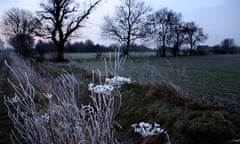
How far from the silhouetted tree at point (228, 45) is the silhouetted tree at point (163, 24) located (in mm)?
24578

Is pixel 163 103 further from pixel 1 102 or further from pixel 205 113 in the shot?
pixel 1 102

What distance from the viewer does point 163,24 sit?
47.9 meters

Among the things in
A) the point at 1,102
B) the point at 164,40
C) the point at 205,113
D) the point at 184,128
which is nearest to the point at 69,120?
the point at 184,128

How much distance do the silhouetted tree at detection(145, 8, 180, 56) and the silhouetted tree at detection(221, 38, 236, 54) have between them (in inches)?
968

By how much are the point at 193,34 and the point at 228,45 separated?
2007 cm

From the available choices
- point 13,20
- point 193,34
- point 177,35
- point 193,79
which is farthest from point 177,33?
point 193,79

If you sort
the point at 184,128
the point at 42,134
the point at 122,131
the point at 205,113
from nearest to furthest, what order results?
the point at 42,134, the point at 184,128, the point at 205,113, the point at 122,131

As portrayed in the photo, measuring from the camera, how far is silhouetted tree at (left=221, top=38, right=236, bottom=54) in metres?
64.2

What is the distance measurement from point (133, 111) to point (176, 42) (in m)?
46.7

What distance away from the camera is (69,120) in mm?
1908

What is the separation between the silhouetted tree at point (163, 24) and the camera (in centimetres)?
4706

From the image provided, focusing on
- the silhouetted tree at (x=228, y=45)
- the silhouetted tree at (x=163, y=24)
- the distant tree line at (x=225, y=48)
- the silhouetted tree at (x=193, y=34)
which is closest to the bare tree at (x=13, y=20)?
the silhouetted tree at (x=163, y=24)

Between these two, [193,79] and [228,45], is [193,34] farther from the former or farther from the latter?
[193,79]

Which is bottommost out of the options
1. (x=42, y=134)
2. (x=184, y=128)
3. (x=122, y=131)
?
(x=122, y=131)
